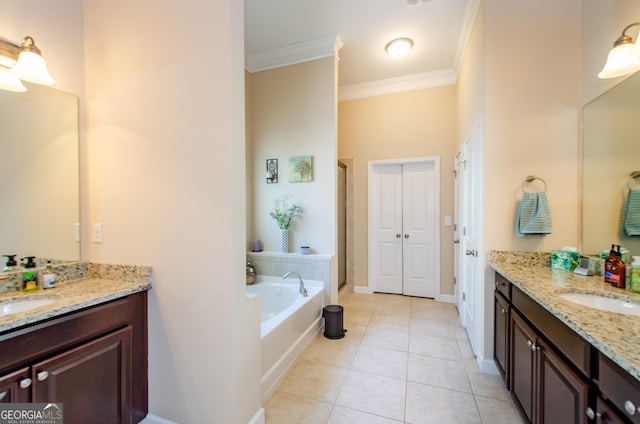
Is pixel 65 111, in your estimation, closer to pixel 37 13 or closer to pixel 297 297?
pixel 37 13

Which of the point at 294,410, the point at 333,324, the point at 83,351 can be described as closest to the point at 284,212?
the point at 333,324

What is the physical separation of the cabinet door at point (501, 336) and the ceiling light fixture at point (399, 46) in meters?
2.73

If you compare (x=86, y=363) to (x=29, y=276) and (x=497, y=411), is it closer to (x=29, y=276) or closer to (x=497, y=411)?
(x=29, y=276)

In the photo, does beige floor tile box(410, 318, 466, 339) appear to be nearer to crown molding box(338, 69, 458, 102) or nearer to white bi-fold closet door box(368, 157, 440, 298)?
white bi-fold closet door box(368, 157, 440, 298)

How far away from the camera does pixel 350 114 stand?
4.22 metres

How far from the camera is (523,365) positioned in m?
1.54

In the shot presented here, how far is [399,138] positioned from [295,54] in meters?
1.85

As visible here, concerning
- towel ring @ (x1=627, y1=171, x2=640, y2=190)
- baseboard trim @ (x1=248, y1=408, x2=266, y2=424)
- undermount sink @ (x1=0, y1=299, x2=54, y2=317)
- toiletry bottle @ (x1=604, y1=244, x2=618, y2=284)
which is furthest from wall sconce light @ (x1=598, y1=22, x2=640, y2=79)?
undermount sink @ (x1=0, y1=299, x2=54, y2=317)

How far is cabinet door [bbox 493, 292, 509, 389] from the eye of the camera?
1813 mm

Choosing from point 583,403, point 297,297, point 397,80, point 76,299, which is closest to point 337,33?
point 397,80

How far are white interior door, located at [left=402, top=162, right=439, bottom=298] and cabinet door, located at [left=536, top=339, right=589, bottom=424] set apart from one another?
2.65 m

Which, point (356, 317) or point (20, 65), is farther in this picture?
point (356, 317)

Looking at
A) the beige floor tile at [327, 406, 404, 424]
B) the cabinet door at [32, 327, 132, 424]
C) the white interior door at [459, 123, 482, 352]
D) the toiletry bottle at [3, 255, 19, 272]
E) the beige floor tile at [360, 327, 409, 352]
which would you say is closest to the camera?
the cabinet door at [32, 327, 132, 424]

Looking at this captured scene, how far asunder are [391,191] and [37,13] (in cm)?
386
